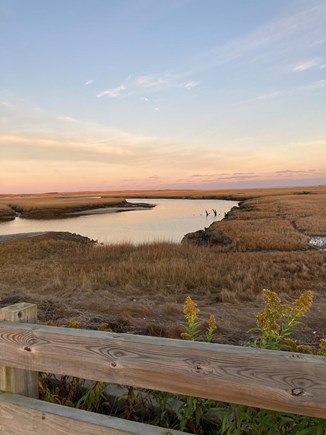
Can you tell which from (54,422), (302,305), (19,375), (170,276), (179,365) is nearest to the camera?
(179,365)

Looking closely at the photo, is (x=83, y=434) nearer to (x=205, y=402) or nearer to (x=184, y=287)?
(x=205, y=402)

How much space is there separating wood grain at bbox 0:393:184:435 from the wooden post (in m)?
0.06

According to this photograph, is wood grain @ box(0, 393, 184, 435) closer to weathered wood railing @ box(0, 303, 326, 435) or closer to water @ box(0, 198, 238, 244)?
weathered wood railing @ box(0, 303, 326, 435)

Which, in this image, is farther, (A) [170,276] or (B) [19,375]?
(A) [170,276]

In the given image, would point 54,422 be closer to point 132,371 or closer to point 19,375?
point 19,375

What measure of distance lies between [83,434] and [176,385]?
0.69m

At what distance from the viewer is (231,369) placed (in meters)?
1.93

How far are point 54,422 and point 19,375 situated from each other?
41 cm

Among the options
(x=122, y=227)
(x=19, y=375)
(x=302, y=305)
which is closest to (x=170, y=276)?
(x=302, y=305)

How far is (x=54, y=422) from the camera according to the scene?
2322 millimetres

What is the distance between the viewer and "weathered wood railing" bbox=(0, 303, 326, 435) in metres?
1.83

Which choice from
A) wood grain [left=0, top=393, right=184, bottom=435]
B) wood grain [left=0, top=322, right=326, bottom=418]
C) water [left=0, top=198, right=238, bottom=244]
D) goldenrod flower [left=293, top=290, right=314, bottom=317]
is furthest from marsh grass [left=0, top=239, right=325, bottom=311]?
water [left=0, top=198, right=238, bottom=244]

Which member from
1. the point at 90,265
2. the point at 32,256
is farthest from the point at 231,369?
the point at 32,256

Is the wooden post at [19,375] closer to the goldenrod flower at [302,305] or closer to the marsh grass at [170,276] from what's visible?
the goldenrod flower at [302,305]
